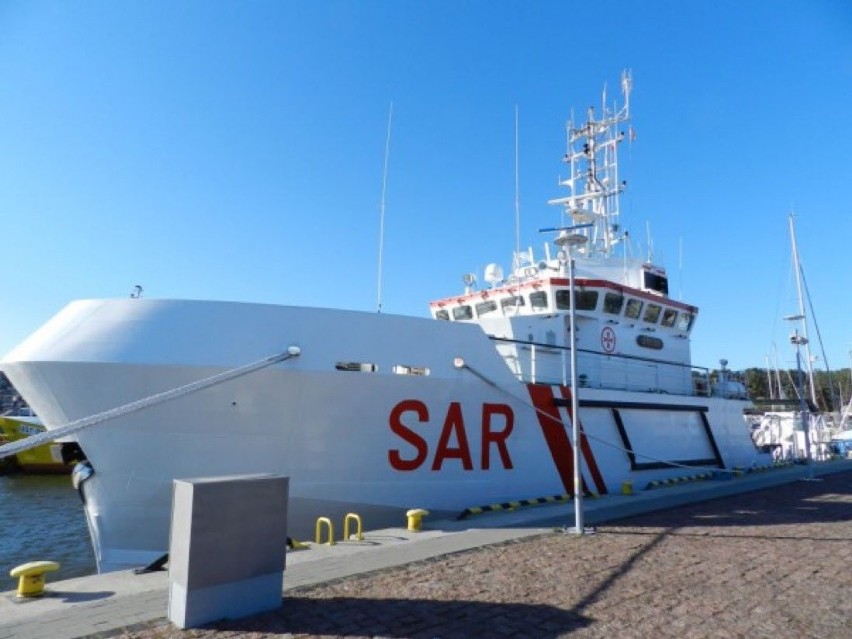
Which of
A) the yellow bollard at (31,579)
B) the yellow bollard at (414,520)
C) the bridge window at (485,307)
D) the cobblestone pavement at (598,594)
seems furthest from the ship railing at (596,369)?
the yellow bollard at (31,579)

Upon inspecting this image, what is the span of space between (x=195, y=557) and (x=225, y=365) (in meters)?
2.91

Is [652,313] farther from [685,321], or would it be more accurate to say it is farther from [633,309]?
[685,321]

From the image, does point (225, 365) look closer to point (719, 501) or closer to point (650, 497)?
point (650, 497)

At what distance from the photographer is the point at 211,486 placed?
402 centimetres

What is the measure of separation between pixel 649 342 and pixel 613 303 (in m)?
1.81

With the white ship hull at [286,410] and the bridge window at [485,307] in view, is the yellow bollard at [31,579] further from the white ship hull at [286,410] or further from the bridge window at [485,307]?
the bridge window at [485,307]

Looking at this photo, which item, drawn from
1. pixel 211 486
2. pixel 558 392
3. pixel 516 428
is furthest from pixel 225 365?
pixel 558 392

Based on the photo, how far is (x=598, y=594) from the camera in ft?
15.4

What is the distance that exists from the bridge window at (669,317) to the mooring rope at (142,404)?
9553 millimetres

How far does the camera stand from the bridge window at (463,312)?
12.9 meters

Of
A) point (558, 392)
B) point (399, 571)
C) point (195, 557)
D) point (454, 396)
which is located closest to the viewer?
point (195, 557)

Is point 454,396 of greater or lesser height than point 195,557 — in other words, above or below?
above

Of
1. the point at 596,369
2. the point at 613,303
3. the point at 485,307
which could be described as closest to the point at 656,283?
the point at 613,303

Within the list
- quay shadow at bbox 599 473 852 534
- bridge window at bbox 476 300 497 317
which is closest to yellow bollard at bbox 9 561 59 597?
quay shadow at bbox 599 473 852 534
